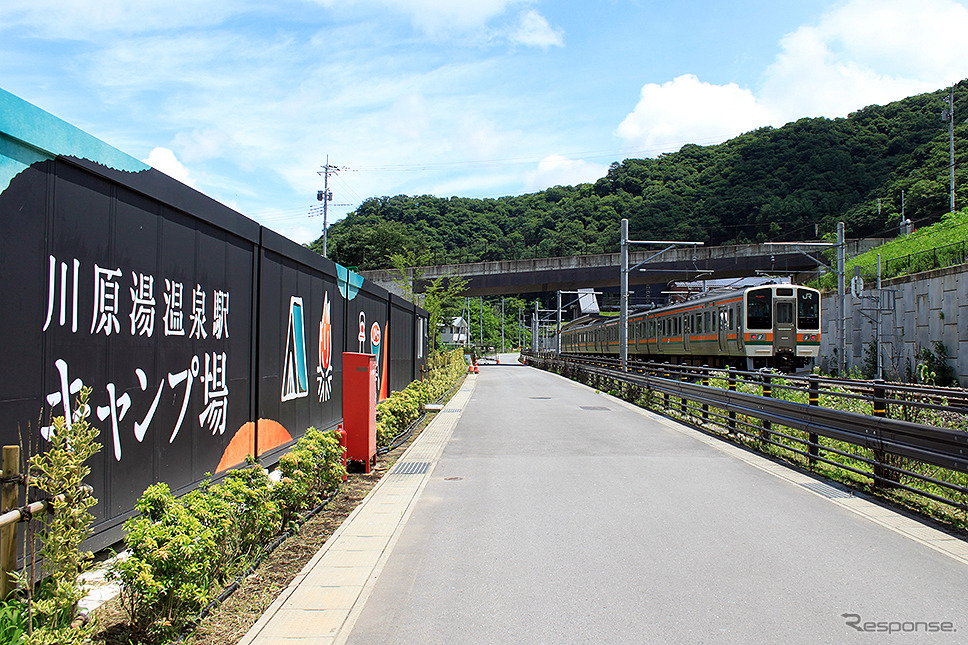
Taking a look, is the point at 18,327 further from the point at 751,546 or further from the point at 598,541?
the point at 751,546

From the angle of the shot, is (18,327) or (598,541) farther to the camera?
(598,541)

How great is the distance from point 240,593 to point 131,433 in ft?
5.66

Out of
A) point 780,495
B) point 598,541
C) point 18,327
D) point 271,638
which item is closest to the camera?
point 271,638

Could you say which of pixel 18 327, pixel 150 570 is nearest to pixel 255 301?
pixel 18 327

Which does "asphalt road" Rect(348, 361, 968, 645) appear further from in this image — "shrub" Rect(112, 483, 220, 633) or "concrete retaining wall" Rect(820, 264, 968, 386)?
"concrete retaining wall" Rect(820, 264, 968, 386)

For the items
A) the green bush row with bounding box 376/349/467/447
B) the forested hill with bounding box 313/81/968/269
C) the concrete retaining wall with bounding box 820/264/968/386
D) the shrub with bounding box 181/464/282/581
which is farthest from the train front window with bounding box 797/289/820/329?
the forested hill with bounding box 313/81/968/269

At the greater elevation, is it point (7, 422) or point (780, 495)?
point (7, 422)

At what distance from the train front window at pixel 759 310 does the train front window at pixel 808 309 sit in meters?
1.29

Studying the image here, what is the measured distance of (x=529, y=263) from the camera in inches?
2072

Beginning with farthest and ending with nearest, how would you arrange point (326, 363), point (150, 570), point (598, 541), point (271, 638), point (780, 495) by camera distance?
1. point (326, 363)
2. point (780, 495)
3. point (598, 541)
4. point (271, 638)
5. point (150, 570)

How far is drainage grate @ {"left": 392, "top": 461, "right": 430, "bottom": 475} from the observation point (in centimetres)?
958

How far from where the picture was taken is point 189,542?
3.98 meters

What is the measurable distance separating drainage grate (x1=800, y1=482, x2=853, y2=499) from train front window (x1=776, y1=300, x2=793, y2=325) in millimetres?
16722

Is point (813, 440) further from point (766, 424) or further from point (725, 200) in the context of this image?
point (725, 200)
